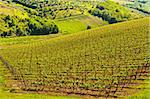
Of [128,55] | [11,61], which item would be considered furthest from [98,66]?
[11,61]

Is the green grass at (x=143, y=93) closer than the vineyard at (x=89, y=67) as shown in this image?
Yes

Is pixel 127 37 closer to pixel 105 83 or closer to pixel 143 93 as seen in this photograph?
pixel 105 83

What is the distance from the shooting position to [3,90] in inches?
2785

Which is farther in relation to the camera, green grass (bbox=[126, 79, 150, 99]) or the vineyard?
the vineyard

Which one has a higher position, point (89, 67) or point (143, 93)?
point (143, 93)

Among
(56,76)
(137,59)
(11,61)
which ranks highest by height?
(137,59)

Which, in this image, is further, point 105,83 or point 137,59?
point 137,59

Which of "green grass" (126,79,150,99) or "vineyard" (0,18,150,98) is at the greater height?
"green grass" (126,79,150,99)

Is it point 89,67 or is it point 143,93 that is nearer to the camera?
point 143,93

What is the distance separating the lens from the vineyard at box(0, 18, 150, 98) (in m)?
62.0

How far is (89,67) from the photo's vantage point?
76.6 metres

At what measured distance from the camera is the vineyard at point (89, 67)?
62.0 metres

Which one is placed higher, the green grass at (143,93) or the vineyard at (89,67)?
the green grass at (143,93)

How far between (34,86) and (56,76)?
6.86m
